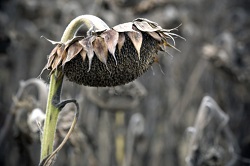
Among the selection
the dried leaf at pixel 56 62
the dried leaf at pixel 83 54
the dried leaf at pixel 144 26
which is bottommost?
the dried leaf at pixel 56 62

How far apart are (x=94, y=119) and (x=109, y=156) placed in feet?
0.91

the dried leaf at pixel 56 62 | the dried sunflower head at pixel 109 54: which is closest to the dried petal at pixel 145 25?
the dried sunflower head at pixel 109 54

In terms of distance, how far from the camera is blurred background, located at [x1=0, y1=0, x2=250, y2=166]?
243 centimetres

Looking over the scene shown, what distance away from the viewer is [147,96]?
162 inches

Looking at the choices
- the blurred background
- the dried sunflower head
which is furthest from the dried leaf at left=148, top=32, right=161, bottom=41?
the blurred background

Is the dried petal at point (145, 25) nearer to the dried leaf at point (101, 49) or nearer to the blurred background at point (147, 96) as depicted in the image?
the dried leaf at point (101, 49)

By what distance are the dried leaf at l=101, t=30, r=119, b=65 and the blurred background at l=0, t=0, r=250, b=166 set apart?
74cm

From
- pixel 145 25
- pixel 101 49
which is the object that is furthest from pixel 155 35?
pixel 101 49

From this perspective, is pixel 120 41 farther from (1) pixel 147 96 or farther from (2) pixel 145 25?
(1) pixel 147 96

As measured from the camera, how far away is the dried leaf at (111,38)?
1330 mm

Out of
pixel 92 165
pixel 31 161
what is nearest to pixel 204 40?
pixel 92 165

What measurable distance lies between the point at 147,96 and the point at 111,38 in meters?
2.78

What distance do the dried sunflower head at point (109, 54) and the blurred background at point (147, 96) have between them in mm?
648

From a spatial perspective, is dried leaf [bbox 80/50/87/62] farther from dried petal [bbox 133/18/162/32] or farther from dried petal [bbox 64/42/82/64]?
dried petal [bbox 133/18/162/32]
